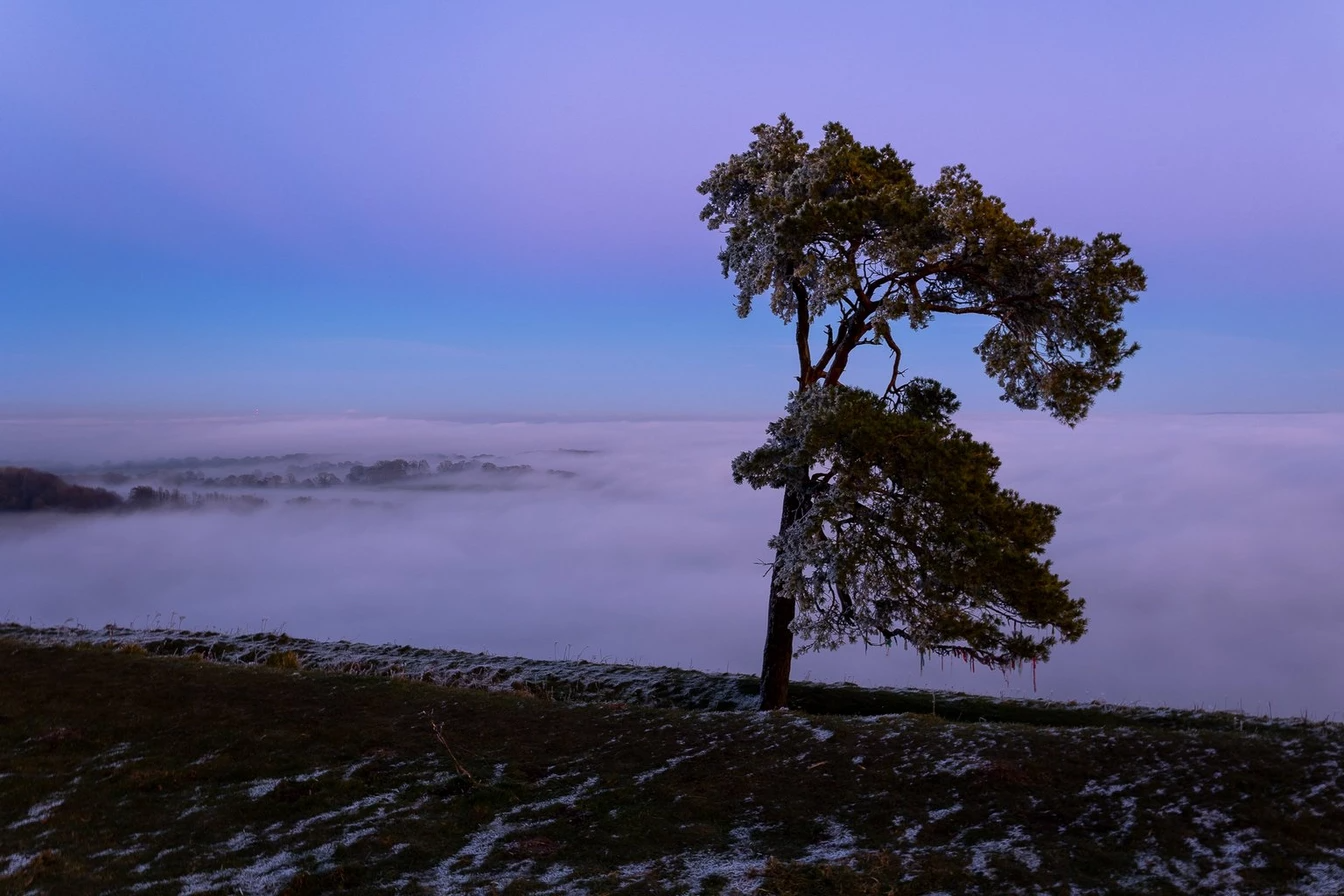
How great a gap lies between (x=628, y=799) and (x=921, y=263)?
1349 cm

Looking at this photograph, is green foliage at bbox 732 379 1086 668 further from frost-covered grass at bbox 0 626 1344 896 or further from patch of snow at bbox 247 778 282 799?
patch of snow at bbox 247 778 282 799

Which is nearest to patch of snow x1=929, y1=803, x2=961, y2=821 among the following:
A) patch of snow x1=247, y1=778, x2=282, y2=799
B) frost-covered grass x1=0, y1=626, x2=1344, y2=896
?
frost-covered grass x1=0, y1=626, x2=1344, y2=896

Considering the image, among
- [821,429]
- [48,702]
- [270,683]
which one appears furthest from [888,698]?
[48,702]

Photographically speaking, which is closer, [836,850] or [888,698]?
[836,850]

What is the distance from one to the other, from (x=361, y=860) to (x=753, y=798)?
5.72 m

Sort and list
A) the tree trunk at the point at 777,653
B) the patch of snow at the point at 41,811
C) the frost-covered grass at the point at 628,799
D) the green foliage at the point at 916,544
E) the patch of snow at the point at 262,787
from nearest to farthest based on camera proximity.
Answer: the frost-covered grass at the point at 628,799 < the patch of snow at the point at 41,811 < the patch of snow at the point at 262,787 < the green foliage at the point at 916,544 < the tree trunk at the point at 777,653

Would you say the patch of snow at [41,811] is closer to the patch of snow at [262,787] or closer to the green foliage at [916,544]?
the patch of snow at [262,787]

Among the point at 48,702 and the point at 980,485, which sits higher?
the point at 980,485

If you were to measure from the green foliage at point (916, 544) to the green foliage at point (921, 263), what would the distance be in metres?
2.85

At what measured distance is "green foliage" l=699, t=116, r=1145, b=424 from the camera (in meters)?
18.2

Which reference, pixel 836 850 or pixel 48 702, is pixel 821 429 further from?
pixel 48 702

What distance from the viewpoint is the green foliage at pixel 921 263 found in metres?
18.2

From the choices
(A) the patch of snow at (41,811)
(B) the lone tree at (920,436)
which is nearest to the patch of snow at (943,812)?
(B) the lone tree at (920,436)

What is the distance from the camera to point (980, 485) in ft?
59.3
